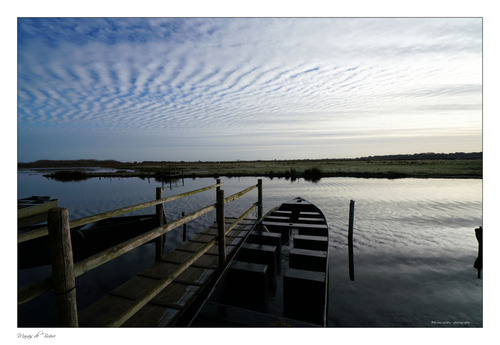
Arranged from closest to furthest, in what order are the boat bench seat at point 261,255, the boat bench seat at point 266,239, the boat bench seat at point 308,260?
the boat bench seat at point 308,260, the boat bench seat at point 261,255, the boat bench seat at point 266,239

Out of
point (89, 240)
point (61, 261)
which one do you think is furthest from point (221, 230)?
→ point (89, 240)

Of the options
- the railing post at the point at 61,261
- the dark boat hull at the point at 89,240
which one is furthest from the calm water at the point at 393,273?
the railing post at the point at 61,261

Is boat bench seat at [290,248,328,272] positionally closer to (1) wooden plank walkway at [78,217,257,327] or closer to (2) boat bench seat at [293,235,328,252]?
(2) boat bench seat at [293,235,328,252]

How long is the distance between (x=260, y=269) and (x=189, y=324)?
1828 mm

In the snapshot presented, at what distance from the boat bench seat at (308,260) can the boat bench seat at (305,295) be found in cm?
81

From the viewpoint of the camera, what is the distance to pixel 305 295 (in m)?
4.64

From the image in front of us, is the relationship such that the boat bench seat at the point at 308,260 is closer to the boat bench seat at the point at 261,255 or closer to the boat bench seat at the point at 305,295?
the boat bench seat at the point at 261,255

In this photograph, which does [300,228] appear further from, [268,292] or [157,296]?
[157,296]

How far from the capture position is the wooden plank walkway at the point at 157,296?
3.36m

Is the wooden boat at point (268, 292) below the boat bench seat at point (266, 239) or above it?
below

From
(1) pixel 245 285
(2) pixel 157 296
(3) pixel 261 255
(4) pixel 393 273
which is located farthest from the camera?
(4) pixel 393 273

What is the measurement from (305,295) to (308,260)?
3.84ft

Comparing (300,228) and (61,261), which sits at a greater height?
(61,261)

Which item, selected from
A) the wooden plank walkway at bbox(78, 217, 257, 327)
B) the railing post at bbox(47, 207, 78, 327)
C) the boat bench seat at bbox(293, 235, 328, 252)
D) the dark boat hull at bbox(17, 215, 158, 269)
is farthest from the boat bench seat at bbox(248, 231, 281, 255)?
the railing post at bbox(47, 207, 78, 327)
